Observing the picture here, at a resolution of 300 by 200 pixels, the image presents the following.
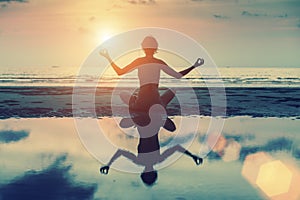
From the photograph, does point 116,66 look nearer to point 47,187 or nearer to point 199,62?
point 199,62

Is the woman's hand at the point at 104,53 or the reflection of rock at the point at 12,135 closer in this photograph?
the woman's hand at the point at 104,53

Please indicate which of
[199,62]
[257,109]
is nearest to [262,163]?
[199,62]

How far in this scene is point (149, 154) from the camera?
10680 millimetres

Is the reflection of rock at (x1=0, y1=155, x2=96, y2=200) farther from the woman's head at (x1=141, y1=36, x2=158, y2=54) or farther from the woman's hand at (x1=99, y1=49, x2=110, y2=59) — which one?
the woman's head at (x1=141, y1=36, x2=158, y2=54)

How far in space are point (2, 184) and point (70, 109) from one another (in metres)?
12.9

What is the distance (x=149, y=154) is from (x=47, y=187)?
3229 millimetres

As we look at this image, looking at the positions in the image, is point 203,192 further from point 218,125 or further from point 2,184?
point 218,125

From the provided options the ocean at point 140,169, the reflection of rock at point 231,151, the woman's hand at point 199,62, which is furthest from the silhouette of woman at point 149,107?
the reflection of rock at point 231,151

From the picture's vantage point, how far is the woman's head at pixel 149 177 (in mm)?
8445

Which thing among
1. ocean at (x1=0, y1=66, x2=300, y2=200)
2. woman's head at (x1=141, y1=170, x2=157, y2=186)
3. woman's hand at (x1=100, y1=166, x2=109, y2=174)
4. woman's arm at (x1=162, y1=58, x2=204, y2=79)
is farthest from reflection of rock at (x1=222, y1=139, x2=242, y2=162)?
woman's hand at (x1=100, y1=166, x2=109, y2=174)

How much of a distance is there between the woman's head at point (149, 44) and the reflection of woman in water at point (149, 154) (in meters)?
2.11

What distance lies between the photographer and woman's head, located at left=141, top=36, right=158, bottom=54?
11914mm

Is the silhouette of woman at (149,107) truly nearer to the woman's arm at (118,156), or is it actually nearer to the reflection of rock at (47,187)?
the woman's arm at (118,156)

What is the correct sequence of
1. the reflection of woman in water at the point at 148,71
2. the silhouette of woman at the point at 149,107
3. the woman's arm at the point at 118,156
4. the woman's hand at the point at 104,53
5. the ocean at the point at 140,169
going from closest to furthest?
1. the ocean at the point at 140,169
2. the woman's arm at the point at 118,156
3. the silhouette of woman at the point at 149,107
4. the woman's hand at the point at 104,53
5. the reflection of woman in water at the point at 148,71
